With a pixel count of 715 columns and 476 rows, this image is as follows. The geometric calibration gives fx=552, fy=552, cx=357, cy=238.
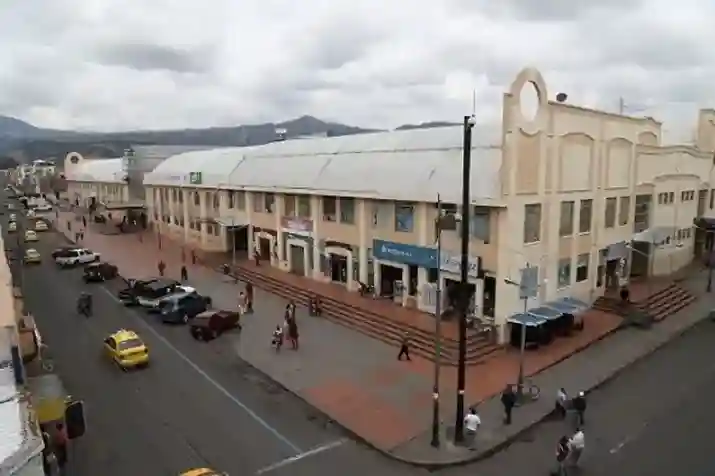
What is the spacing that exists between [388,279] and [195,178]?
26.8 meters

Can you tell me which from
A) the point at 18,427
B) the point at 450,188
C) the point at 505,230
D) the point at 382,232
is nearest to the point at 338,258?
the point at 382,232

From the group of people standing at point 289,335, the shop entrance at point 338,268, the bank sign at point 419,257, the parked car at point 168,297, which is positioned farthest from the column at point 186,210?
the group of people standing at point 289,335

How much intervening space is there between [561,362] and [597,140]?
12.2 meters

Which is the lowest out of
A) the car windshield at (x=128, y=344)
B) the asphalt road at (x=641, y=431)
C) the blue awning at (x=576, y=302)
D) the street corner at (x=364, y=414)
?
the asphalt road at (x=641, y=431)

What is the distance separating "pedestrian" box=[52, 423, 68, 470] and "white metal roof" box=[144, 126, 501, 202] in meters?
17.3

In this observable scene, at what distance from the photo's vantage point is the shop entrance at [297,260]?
119 ft

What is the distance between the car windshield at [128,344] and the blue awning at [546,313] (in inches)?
642

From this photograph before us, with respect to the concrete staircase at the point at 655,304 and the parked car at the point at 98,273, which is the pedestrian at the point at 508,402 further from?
the parked car at the point at 98,273

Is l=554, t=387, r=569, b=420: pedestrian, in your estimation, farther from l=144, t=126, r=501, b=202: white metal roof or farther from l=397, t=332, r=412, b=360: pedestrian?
l=144, t=126, r=501, b=202: white metal roof

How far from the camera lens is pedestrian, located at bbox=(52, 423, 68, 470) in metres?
14.1

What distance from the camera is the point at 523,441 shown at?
622 inches

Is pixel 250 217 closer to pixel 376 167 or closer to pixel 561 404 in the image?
pixel 376 167

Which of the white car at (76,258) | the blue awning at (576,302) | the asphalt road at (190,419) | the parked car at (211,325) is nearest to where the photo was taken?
the asphalt road at (190,419)

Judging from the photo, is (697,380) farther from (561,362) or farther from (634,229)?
(634,229)
